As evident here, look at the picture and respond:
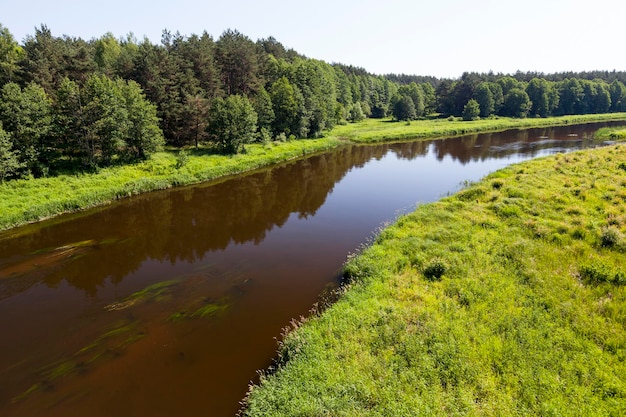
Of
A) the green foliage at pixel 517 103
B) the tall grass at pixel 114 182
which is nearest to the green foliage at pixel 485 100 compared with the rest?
the green foliage at pixel 517 103

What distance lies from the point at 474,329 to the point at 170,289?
565 inches

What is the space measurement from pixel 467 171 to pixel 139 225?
3762cm

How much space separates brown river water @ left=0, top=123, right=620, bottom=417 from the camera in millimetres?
11594

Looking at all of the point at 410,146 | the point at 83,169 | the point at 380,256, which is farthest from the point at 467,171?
the point at 83,169

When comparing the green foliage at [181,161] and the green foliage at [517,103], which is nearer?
the green foliage at [181,161]

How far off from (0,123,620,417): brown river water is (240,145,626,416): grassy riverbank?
8.86ft

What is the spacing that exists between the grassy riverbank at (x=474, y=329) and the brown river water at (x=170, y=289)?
270 centimetres

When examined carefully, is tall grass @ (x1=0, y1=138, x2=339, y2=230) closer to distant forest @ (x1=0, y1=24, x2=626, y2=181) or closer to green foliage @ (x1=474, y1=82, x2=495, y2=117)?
distant forest @ (x1=0, y1=24, x2=626, y2=181)

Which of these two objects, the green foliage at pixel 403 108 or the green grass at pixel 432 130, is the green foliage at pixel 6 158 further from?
the green foliage at pixel 403 108

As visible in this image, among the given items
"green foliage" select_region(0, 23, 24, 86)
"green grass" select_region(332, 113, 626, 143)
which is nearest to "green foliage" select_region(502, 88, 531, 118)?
"green grass" select_region(332, 113, 626, 143)

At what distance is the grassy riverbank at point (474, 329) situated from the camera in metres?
9.01

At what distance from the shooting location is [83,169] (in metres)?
35.3

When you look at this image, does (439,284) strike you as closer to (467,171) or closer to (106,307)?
(106,307)

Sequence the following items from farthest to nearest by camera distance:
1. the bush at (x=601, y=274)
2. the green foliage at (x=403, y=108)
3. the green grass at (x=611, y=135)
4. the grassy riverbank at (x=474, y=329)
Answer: the green foliage at (x=403, y=108)
the green grass at (x=611, y=135)
the bush at (x=601, y=274)
the grassy riverbank at (x=474, y=329)
